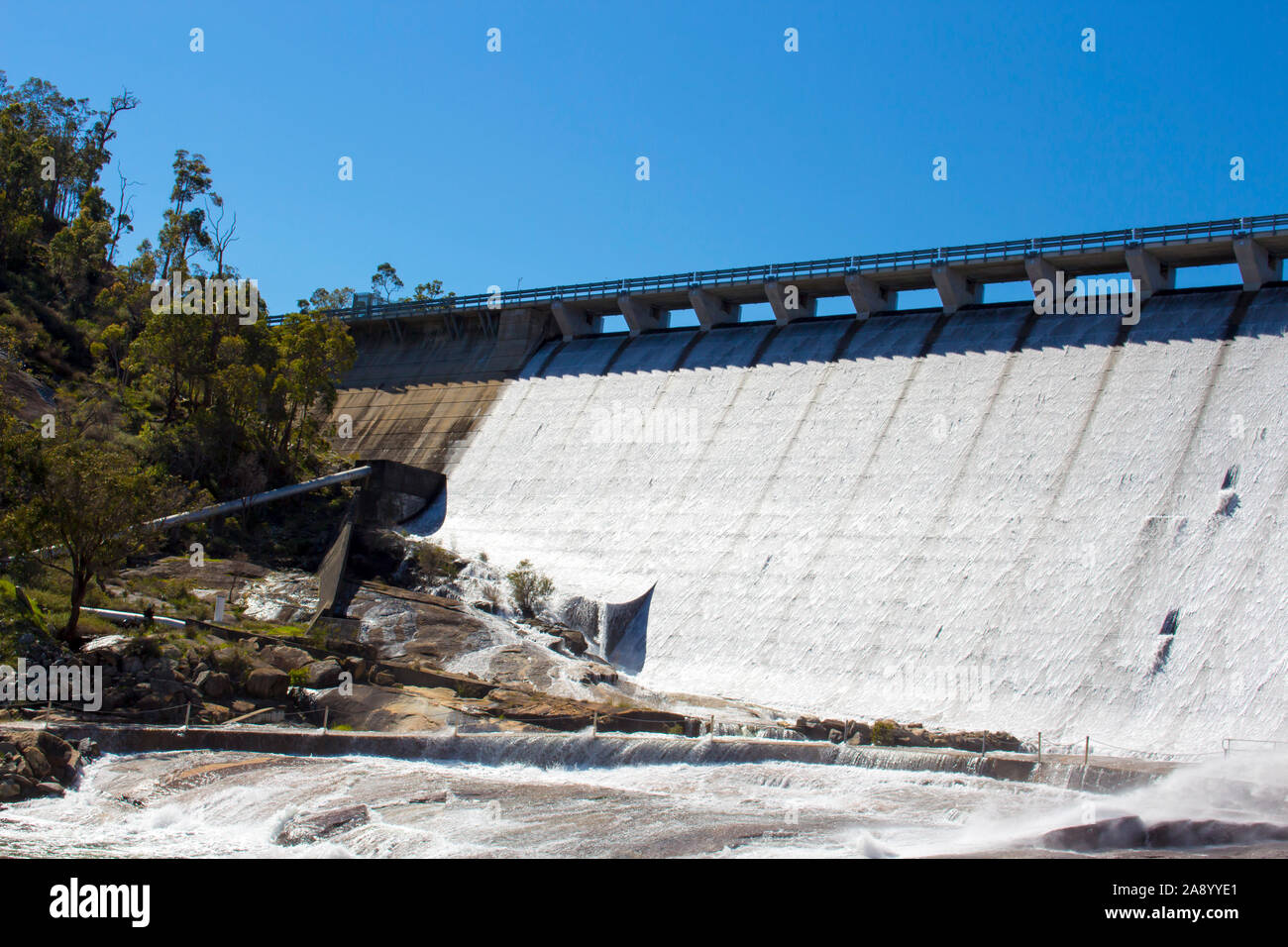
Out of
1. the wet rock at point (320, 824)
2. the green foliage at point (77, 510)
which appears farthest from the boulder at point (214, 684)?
the wet rock at point (320, 824)

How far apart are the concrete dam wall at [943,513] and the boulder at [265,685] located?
9828mm

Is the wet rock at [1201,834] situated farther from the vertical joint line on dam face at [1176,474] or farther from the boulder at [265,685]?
the boulder at [265,685]

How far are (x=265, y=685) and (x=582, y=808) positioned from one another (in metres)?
9.57

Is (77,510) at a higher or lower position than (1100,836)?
higher

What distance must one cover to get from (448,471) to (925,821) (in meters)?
29.8

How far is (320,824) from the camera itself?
1492cm

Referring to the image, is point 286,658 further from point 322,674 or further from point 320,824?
point 320,824

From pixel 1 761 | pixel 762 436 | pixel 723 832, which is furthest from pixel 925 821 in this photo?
pixel 762 436

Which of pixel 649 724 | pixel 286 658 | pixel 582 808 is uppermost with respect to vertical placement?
pixel 286 658

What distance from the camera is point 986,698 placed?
25.0 metres

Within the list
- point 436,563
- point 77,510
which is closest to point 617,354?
point 436,563

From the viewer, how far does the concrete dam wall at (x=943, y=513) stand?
79.6 ft
